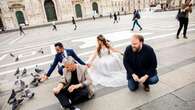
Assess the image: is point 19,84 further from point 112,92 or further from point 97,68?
point 112,92

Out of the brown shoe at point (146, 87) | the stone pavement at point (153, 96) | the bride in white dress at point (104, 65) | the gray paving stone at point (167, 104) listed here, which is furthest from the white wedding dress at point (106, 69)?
the gray paving stone at point (167, 104)

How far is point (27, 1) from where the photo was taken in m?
38.8

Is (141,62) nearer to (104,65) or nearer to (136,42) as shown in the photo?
(136,42)

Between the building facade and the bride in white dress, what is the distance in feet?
126

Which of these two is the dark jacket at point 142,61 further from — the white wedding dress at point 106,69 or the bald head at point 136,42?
the white wedding dress at point 106,69

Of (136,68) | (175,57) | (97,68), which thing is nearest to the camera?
(136,68)

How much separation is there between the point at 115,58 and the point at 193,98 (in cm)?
222

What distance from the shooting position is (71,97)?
376 centimetres

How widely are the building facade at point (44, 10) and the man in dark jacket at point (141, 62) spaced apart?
39782 millimetres

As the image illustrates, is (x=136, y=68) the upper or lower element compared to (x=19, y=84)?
upper

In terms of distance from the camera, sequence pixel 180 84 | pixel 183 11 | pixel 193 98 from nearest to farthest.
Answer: pixel 193 98 < pixel 180 84 < pixel 183 11

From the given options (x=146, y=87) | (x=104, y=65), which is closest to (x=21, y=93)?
(x=104, y=65)

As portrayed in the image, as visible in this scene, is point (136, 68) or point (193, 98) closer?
point (193, 98)

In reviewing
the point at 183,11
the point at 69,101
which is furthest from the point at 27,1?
the point at 69,101
